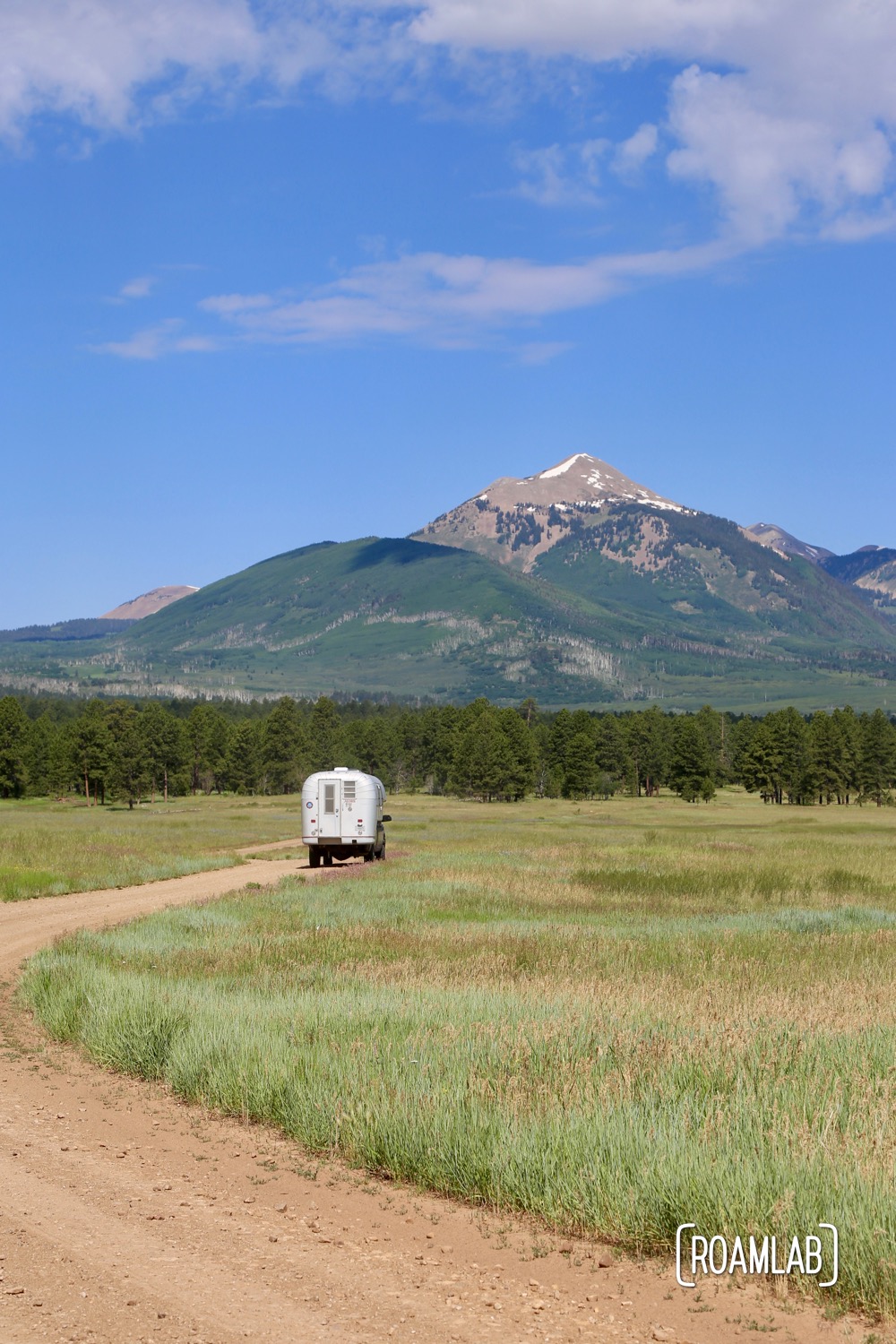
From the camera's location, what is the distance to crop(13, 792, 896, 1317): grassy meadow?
770cm

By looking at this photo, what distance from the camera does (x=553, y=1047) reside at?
1122 centimetres

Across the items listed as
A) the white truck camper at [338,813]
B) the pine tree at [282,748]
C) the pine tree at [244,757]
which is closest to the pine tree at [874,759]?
the pine tree at [282,748]

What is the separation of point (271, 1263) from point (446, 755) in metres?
138

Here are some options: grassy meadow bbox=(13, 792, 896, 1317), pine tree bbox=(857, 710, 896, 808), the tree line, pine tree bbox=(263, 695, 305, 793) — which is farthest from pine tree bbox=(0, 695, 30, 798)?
grassy meadow bbox=(13, 792, 896, 1317)

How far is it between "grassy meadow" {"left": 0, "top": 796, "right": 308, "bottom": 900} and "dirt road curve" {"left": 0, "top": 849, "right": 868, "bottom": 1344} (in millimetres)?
21272

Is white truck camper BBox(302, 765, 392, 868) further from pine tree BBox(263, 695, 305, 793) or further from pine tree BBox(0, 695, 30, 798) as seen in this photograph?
pine tree BBox(263, 695, 305, 793)

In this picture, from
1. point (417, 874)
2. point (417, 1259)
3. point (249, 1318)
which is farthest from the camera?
point (417, 874)

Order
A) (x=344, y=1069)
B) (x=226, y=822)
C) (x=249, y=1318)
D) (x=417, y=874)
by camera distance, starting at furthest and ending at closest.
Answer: (x=226, y=822) < (x=417, y=874) < (x=344, y=1069) < (x=249, y=1318)

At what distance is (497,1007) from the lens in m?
13.2

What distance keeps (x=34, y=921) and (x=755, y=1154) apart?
19.3m

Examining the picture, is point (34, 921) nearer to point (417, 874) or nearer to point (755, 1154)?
point (417, 874)

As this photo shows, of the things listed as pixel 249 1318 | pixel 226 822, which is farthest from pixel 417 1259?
pixel 226 822

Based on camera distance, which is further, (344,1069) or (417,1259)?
(344,1069)

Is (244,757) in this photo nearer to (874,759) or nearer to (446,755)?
(446,755)
